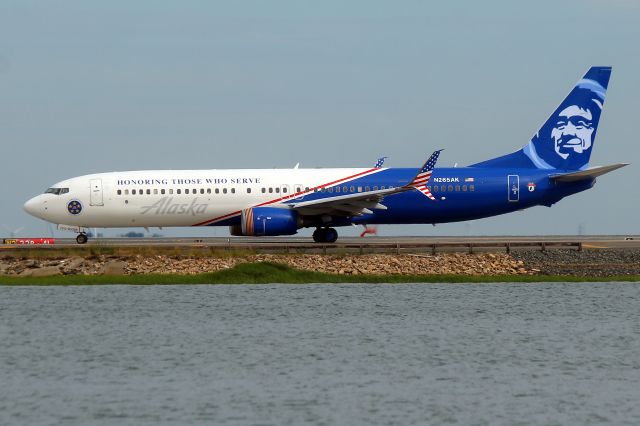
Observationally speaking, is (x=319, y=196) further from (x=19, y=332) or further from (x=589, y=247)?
(x=19, y=332)

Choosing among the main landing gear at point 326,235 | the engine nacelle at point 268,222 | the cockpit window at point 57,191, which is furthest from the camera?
the cockpit window at point 57,191

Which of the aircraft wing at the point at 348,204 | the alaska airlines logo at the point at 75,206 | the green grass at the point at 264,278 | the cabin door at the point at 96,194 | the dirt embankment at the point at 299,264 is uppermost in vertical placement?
the cabin door at the point at 96,194

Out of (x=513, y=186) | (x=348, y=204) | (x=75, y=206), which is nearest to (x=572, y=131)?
(x=513, y=186)

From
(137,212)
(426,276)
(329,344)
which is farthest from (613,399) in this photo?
(137,212)

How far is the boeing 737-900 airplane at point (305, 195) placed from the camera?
54938 millimetres

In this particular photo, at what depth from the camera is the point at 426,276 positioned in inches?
1869

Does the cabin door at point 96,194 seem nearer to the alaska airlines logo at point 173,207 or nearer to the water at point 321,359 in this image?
the alaska airlines logo at point 173,207

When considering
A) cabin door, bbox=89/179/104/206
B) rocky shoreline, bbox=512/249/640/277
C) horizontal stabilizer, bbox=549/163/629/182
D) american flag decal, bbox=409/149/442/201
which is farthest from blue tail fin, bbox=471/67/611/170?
cabin door, bbox=89/179/104/206

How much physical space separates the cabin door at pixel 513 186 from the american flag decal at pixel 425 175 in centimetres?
437

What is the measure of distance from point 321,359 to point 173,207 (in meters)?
28.4

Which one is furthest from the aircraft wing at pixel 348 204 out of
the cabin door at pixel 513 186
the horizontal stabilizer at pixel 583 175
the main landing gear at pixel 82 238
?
the main landing gear at pixel 82 238

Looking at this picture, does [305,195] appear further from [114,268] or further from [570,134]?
[570,134]

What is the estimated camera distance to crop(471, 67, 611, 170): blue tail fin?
5828cm

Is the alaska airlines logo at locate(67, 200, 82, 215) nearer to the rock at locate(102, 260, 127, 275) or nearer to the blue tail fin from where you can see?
the rock at locate(102, 260, 127, 275)
